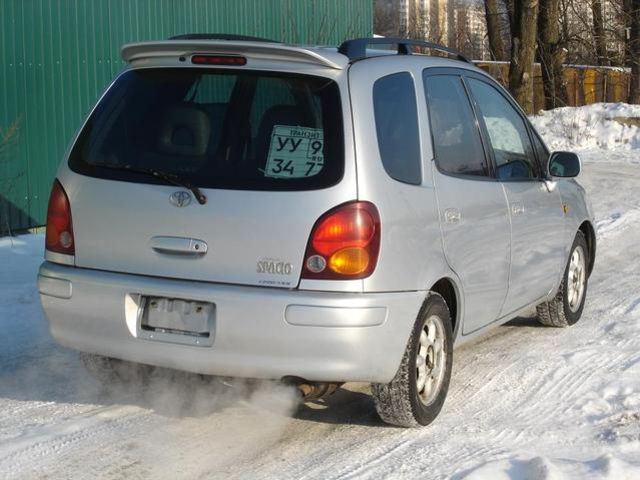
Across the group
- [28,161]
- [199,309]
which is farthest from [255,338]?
[28,161]

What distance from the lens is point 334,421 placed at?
217 inches

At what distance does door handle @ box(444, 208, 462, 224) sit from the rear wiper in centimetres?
126

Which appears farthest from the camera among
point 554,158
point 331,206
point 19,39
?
point 19,39

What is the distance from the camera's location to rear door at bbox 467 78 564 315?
628 cm

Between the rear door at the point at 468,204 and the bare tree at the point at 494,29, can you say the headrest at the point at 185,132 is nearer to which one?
the rear door at the point at 468,204

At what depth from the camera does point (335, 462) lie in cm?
488

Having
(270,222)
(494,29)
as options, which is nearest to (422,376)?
(270,222)

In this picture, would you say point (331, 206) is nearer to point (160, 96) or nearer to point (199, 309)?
point (199, 309)

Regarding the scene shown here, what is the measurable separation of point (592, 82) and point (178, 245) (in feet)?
87.5

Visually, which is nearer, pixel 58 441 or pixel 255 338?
pixel 255 338

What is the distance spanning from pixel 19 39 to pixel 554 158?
6.81 metres

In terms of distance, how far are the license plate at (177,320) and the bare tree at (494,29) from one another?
24.1 m

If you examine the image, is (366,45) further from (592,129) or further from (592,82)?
(592,82)

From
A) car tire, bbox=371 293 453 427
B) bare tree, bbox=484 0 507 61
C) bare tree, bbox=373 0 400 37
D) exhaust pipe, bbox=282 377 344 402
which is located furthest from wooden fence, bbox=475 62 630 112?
bare tree, bbox=373 0 400 37
